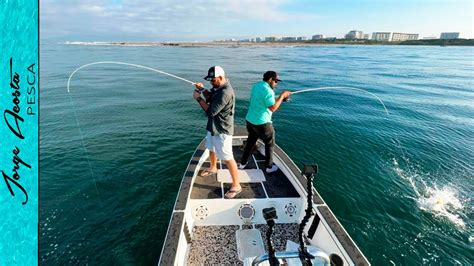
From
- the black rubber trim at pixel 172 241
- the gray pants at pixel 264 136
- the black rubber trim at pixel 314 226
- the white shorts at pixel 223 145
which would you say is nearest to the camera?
the black rubber trim at pixel 172 241

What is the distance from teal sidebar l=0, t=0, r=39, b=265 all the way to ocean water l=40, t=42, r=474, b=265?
8.28 feet

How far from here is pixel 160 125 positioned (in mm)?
12039

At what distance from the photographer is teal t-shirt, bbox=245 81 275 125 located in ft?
14.5

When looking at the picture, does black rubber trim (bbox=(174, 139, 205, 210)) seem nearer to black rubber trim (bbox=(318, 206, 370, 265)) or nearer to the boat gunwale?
the boat gunwale

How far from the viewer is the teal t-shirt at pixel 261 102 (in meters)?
4.41

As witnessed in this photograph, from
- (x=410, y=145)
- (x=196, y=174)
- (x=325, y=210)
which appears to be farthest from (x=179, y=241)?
(x=410, y=145)

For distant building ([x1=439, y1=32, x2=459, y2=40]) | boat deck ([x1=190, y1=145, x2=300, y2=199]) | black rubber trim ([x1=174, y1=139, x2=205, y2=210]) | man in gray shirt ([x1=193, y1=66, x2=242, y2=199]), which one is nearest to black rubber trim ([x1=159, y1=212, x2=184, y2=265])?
black rubber trim ([x1=174, y1=139, x2=205, y2=210])

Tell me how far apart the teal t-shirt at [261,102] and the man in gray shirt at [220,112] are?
55 centimetres

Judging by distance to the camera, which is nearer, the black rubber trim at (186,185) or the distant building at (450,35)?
the black rubber trim at (186,185)

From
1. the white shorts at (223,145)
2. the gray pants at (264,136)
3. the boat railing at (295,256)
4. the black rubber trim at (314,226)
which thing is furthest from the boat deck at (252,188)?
the boat railing at (295,256)

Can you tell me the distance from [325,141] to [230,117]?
7555 mm

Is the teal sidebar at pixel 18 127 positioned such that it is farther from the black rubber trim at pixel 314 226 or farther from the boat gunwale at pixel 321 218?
the black rubber trim at pixel 314 226

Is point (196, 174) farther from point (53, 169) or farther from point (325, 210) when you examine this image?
point (53, 169)

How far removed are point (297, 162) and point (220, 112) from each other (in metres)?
5.54
